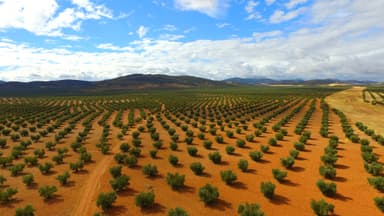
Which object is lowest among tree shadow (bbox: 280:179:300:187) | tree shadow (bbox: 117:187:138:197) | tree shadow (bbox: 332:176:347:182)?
tree shadow (bbox: 332:176:347:182)

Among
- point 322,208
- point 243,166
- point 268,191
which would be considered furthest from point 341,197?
point 243,166

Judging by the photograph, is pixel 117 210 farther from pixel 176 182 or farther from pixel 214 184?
pixel 214 184

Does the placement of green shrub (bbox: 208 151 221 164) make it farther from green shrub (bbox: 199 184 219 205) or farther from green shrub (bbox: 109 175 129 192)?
green shrub (bbox: 109 175 129 192)

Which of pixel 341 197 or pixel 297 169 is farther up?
pixel 297 169

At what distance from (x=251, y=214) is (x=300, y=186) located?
6.38m

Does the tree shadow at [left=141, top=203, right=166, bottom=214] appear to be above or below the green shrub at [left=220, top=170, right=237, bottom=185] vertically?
below

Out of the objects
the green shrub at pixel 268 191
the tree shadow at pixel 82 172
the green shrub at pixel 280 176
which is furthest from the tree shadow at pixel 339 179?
the tree shadow at pixel 82 172

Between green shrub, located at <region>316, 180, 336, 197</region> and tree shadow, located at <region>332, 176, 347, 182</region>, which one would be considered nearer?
green shrub, located at <region>316, 180, 336, 197</region>

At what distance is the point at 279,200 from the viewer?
14.2 metres

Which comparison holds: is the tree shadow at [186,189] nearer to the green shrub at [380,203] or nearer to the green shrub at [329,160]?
the green shrub at [380,203]

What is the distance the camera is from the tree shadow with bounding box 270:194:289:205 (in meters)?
13.8

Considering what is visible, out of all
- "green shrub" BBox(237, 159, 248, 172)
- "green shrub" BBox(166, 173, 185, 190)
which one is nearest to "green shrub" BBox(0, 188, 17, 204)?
"green shrub" BBox(166, 173, 185, 190)

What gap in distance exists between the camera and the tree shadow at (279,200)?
45.4 ft

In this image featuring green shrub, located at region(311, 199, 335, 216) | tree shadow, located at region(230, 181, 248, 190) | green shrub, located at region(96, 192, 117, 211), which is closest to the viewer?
green shrub, located at region(311, 199, 335, 216)
